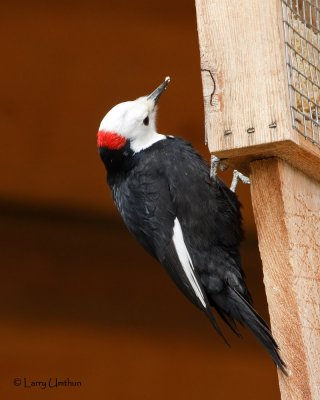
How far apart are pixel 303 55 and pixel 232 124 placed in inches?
13.0

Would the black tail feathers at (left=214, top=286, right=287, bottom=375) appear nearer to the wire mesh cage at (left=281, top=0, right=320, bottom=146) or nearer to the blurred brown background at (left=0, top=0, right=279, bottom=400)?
the wire mesh cage at (left=281, top=0, right=320, bottom=146)

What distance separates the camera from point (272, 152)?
2.49 meters

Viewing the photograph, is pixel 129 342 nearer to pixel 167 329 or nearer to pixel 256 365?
pixel 167 329

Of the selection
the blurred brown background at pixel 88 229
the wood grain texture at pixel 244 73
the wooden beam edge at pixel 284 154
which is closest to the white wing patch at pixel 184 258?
the wooden beam edge at pixel 284 154

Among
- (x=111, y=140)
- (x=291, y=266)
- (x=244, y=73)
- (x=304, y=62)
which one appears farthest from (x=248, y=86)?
(x=111, y=140)

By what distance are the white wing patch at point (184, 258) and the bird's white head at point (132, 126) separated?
30 cm

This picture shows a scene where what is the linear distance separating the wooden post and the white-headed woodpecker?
13.8 inches

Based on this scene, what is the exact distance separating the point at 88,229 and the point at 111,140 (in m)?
1.34

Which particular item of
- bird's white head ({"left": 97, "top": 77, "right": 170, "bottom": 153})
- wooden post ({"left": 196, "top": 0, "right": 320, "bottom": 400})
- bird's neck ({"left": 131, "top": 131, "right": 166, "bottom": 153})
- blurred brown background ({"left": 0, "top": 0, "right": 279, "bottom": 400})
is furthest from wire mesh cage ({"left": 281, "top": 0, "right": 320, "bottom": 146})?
blurred brown background ({"left": 0, "top": 0, "right": 279, "bottom": 400})

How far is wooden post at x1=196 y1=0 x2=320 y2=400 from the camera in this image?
2438 mm

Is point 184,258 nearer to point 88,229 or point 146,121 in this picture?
point 146,121

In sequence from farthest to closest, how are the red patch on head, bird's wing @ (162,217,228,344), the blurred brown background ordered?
the blurred brown background → the red patch on head → bird's wing @ (162,217,228,344)

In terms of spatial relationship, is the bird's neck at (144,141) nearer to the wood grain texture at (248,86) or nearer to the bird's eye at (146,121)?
the bird's eye at (146,121)

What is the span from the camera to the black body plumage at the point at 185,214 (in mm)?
2934
